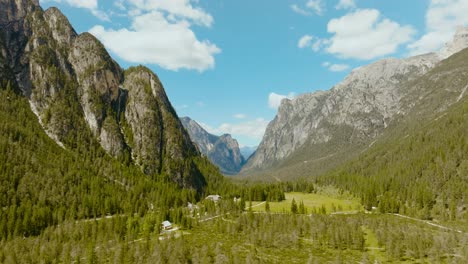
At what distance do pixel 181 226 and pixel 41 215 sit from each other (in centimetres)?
6715

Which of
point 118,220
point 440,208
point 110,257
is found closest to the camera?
point 110,257

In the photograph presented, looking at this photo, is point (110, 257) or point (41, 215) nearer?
point (110, 257)

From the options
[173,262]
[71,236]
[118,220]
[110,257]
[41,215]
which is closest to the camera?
[173,262]

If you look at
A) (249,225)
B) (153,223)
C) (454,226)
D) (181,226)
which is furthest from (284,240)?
(454,226)

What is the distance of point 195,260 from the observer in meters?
112

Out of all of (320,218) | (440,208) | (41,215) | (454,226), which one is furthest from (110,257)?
(440,208)

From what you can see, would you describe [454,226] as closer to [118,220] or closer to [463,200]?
[463,200]

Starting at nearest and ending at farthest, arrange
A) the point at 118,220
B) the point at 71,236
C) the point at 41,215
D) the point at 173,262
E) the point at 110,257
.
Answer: the point at 173,262
the point at 110,257
the point at 71,236
the point at 118,220
the point at 41,215

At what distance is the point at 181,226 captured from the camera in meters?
166

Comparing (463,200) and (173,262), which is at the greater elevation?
(463,200)

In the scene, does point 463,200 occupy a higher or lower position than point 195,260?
higher

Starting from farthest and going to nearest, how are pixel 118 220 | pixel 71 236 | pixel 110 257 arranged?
pixel 118 220
pixel 71 236
pixel 110 257

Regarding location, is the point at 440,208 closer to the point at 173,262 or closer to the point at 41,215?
the point at 173,262

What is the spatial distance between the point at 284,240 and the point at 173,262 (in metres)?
44.9
